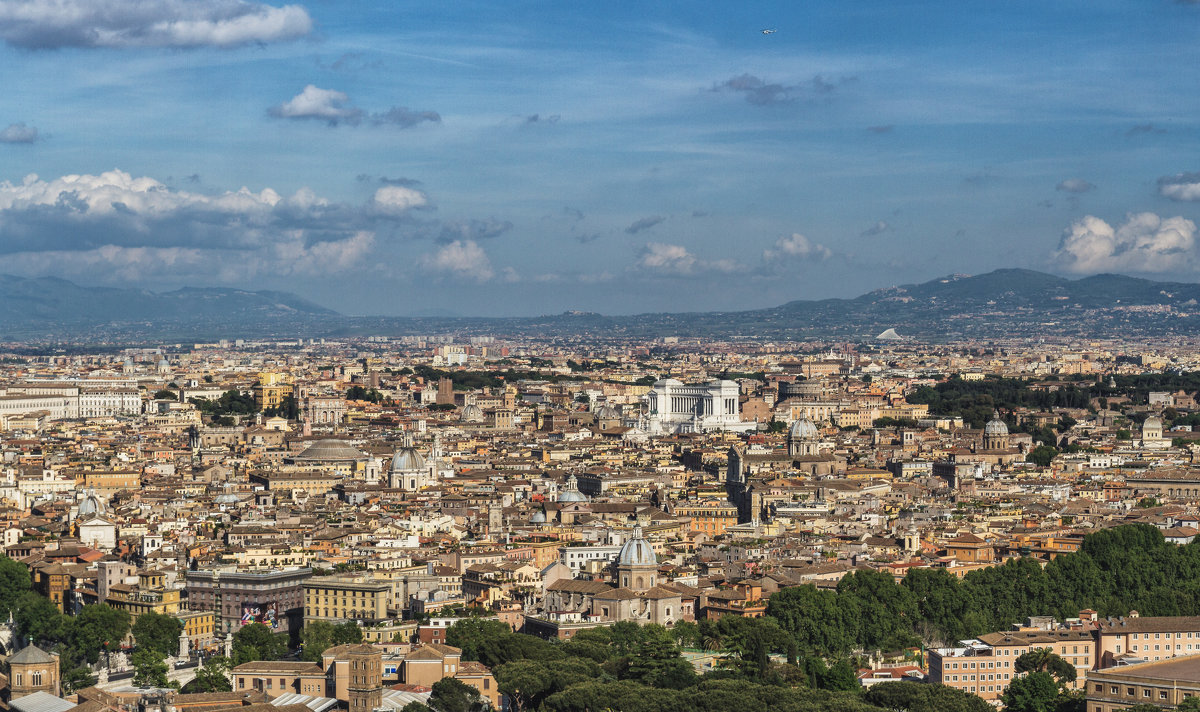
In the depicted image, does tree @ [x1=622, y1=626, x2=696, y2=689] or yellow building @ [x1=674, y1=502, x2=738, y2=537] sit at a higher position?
yellow building @ [x1=674, y1=502, x2=738, y2=537]

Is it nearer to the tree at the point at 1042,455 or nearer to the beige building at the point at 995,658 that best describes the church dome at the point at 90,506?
the beige building at the point at 995,658

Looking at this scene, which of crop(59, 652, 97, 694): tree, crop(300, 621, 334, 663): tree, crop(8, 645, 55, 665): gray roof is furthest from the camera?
crop(300, 621, 334, 663): tree

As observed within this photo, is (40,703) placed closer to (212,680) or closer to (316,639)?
(212,680)

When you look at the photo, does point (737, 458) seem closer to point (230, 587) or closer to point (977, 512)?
point (977, 512)

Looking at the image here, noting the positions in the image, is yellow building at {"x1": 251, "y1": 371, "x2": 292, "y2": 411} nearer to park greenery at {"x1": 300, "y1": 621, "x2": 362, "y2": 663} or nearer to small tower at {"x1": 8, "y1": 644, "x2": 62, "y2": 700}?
park greenery at {"x1": 300, "y1": 621, "x2": 362, "y2": 663}

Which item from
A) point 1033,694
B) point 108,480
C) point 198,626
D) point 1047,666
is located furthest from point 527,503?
point 1033,694

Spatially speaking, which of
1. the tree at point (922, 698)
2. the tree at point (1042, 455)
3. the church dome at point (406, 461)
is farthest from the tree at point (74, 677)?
the tree at point (1042, 455)

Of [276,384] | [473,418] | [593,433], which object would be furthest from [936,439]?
[276,384]

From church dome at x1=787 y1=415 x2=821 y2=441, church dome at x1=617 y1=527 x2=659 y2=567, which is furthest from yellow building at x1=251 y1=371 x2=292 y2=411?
church dome at x1=617 y1=527 x2=659 y2=567
